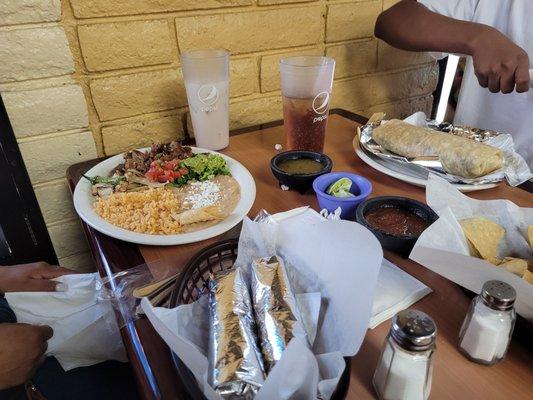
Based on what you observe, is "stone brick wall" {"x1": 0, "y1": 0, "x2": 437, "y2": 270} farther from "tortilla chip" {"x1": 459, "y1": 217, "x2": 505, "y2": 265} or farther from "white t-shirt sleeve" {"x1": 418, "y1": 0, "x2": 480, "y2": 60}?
"tortilla chip" {"x1": 459, "y1": 217, "x2": 505, "y2": 265}

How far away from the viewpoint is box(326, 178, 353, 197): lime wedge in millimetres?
760

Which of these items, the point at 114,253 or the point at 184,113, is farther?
the point at 184,113

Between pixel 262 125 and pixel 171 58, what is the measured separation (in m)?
0.34

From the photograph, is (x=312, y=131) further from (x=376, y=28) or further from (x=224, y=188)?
(x=376, y=28)

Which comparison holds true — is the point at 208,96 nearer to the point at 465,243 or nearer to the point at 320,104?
the point at 320,104

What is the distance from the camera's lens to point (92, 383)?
3.02ft

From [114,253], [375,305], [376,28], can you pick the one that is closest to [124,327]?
[114,253]

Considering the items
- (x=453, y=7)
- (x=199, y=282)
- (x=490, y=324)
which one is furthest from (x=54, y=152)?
(x=453, y=7)

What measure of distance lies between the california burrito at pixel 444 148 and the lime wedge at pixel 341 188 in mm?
272

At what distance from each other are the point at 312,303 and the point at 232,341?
118 millimetres

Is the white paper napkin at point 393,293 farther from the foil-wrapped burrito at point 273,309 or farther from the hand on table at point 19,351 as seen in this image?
the hand on table at point 19,351

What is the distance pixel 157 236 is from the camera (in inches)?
27.5

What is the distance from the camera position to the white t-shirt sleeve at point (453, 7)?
4.13ft

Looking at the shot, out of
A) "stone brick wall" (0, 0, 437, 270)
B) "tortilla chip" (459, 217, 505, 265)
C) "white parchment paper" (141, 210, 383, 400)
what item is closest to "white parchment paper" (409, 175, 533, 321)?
"tortilla chip" (459, 217, 505, 265)
